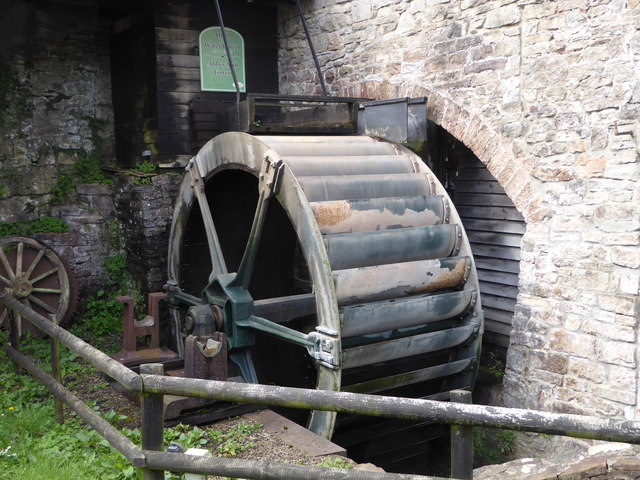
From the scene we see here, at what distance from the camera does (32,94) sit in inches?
255

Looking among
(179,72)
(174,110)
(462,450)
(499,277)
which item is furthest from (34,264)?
(462,450)

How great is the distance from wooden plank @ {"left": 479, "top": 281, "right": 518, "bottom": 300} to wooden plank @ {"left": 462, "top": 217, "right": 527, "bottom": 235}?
488 millimetres

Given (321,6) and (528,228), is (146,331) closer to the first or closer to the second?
(528,228)

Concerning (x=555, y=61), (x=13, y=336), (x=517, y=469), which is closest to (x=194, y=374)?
(x=13, y=336)

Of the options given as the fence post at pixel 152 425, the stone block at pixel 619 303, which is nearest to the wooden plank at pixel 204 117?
the stone block at pixel 619 303

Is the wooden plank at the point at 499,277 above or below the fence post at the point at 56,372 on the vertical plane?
above

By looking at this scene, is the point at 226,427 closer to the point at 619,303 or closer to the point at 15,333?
the point at 15,333

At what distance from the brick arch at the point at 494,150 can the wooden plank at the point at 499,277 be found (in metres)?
1.28

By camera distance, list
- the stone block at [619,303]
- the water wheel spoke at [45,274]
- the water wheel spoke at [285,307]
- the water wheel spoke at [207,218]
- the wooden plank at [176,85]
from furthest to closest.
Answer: the wooden plank at [176,85] → the water wheel spoke at [45,274] → the water wheel spoke at [207,218] → the water wheel spoke at [285,307] → the stone block at [619,303]

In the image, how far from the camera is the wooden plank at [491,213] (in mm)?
5672

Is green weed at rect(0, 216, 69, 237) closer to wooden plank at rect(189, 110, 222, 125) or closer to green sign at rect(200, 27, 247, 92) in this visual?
wooden plank at rect(189, 110, 222, 125)

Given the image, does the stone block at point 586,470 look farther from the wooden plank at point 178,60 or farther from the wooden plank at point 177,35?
the wooden plank at point 177,35

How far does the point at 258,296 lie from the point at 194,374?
81.1 inches

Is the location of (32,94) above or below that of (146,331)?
above
